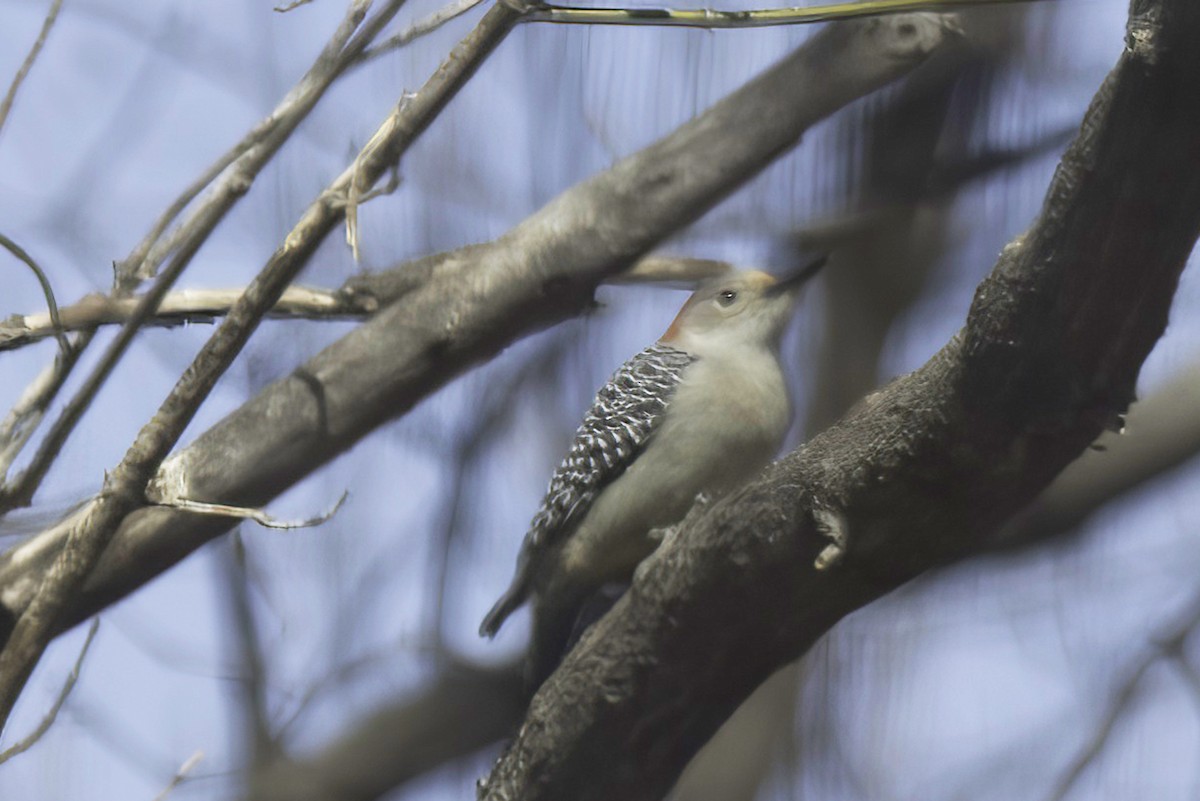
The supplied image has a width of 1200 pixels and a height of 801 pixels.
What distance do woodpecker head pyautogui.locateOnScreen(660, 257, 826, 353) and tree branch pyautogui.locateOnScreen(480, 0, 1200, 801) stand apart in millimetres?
1334

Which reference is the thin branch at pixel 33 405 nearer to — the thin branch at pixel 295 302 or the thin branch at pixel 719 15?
the thin branch at pixel 295 302

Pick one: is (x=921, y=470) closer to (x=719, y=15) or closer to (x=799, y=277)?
(x=719, y=15)

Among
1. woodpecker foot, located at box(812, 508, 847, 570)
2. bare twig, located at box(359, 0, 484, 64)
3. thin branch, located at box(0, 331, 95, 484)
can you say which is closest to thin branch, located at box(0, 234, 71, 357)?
thin branch, located at box(0, 331, 95, 484)

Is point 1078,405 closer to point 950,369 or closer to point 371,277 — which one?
point 950,369

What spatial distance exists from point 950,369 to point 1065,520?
6.37 ft

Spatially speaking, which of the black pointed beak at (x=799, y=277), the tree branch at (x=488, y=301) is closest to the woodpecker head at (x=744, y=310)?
the black pointed beak at (x=799, y=277)

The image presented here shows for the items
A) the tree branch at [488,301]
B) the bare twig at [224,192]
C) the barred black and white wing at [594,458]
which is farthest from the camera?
the barred black and white wing at [594,458]

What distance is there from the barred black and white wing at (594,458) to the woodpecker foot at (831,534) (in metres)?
1.29

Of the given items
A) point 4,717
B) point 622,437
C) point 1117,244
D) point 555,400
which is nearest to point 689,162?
point 622,437

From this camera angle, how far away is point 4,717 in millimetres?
2348

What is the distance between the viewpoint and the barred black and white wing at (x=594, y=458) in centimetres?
376

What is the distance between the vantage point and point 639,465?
146 inches

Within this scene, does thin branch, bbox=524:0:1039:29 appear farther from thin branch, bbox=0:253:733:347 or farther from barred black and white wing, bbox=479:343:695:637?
barred black and white wing, bbox=479:343:695:637

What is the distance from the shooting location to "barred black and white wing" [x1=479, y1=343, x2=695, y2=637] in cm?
376
